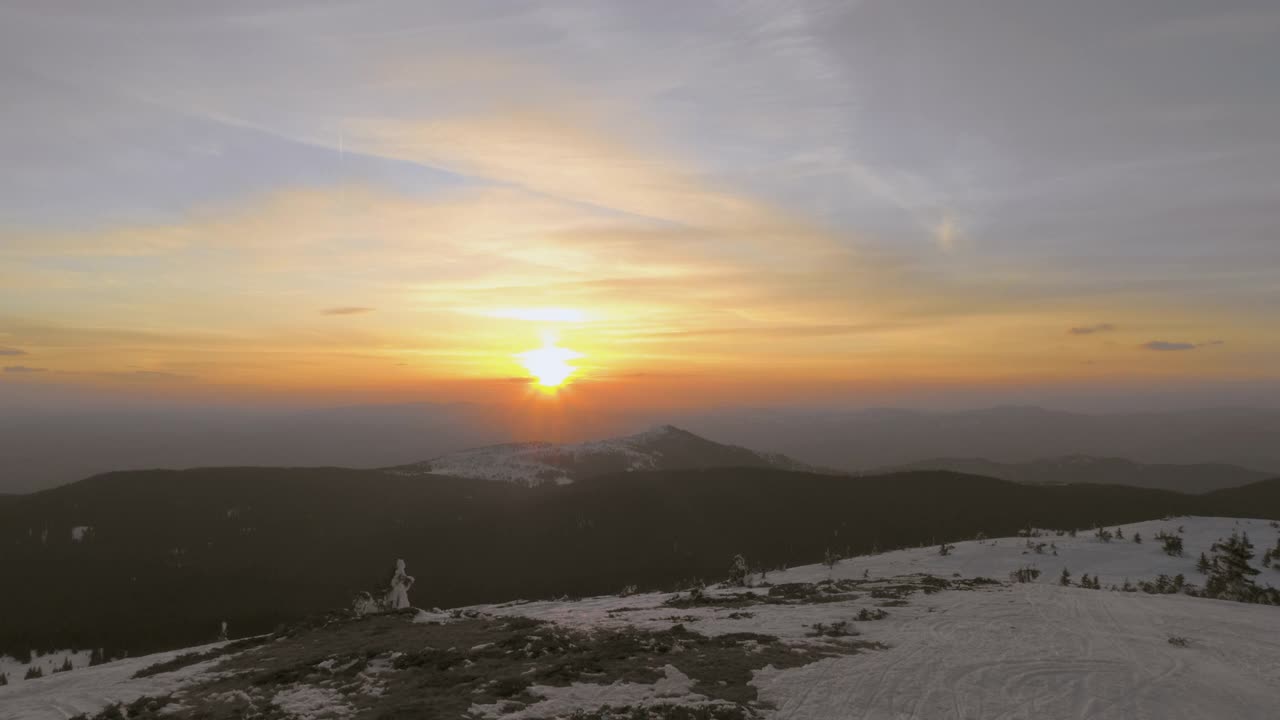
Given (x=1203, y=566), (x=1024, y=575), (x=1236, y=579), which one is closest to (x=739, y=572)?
→ (x=1024, y=575)

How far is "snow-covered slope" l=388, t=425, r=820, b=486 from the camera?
128 m

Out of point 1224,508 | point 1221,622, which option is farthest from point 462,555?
point 1224,508

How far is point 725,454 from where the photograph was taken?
568 ft

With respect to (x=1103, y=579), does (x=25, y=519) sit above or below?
below

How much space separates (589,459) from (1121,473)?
14694cm

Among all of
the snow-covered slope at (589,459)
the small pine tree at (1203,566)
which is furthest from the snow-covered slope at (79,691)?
the snow-covered slope at (589,459)

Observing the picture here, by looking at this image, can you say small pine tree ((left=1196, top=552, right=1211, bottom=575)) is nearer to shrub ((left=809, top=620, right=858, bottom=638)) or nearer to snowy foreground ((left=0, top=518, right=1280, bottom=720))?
snowy foreground ((left=0, top=518, right=1280, bottom=720))

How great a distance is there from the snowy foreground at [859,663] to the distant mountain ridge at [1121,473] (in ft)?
464

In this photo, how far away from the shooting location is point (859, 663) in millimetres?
13156

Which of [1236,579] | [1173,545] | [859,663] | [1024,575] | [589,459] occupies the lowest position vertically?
[589,459]

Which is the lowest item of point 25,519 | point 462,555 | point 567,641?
point 462,555

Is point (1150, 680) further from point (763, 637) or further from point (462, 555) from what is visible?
point (462, 555)

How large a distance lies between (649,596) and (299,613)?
3980 cm

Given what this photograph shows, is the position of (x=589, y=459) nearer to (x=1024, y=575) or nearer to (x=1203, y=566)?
(x=1024, y=575)
